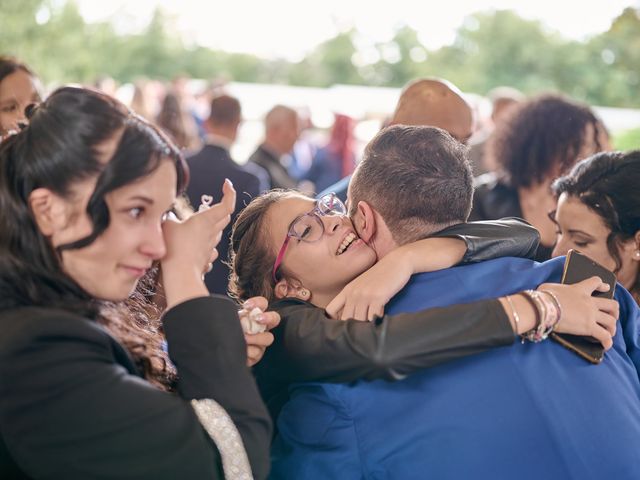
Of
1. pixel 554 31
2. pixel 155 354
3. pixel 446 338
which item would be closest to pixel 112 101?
pixel 155 354

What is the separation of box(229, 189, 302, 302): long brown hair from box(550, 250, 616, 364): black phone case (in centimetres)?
72

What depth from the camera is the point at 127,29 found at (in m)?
19.1

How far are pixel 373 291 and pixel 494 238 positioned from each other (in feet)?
1.17

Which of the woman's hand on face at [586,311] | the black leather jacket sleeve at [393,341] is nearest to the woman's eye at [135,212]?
the black leather jacket sleeve at [393,341]

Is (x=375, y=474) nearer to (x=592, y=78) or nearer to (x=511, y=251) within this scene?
(x=511, y=251)

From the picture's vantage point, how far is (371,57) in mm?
17812

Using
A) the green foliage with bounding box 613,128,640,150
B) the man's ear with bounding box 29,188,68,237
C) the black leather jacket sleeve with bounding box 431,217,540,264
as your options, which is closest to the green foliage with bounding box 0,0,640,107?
the green foliage with bounding box 613,128,640,150

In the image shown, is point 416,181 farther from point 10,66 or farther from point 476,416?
point 10,66

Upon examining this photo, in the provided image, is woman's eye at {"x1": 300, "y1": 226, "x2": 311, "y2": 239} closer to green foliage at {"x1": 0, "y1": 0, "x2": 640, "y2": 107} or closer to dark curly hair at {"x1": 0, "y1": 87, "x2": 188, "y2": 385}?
dark curly hair at {"x1": 0, "y1": 87, "x2": 188, "y2": 385}

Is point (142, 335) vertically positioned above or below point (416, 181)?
below

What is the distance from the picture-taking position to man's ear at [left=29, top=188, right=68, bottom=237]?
134cm

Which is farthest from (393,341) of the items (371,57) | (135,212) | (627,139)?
(371,57)

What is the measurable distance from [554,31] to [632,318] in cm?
1454

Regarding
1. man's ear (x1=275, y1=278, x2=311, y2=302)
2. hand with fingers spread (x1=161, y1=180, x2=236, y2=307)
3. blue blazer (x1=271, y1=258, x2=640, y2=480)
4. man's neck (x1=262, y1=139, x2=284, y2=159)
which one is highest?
hand with fingers spread (x1=161, y1=180, x2=236, y2=307)
